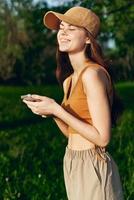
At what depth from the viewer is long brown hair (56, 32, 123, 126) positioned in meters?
3.78

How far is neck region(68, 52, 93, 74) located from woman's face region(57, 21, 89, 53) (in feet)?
0.10

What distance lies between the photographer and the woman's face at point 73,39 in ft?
12.4

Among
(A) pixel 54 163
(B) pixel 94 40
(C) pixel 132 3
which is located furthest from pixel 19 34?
(B) pixel 94 40

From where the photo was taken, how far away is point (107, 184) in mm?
3670

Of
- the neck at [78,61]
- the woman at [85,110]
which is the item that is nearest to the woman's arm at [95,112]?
the woman at [85,110]

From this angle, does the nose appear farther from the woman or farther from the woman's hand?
the woman's hand

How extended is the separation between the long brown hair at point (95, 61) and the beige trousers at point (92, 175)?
0.29 meters

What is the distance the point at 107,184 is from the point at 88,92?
0.52 metres

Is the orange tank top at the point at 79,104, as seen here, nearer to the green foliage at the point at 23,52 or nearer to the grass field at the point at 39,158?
the grass field at the point at 39,158

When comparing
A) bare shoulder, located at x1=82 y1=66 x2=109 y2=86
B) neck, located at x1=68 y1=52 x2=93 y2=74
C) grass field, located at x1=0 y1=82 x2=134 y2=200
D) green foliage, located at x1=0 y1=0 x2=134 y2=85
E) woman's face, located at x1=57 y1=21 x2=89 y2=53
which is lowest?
green foliage, located at x1=0 y1=0 x2=134 y2=85

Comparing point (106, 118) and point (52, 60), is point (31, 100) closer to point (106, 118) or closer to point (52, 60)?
point (106, 118)

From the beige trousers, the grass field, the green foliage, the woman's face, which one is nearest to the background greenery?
the grass field

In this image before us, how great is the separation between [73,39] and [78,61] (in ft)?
0.42

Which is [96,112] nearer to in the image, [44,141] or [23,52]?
[44,141]
